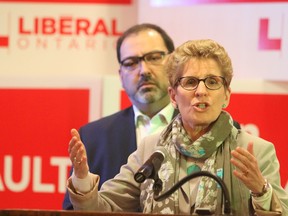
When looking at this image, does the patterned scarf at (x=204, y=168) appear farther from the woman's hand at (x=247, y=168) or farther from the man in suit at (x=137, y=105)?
the man in suit at (x=137, y=105)

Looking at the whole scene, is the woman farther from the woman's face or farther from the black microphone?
the black microphone

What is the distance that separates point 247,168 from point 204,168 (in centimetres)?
28

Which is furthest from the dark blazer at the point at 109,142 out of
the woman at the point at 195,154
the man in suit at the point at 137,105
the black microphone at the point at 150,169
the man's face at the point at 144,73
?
the black microphone at the point at 150,169

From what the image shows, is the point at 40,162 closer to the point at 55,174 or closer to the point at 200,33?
the point at 55,174

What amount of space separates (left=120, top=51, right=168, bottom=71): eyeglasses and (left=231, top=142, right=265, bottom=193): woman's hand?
5.03 feet

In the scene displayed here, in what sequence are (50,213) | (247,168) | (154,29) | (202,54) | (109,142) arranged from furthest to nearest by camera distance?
(154,29)
(109,142)
(202,54)
(247,168)
(50,213)

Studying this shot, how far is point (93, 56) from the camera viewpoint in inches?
165

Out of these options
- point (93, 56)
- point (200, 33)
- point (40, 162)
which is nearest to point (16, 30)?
point (93, 56)

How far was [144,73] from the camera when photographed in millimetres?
3543

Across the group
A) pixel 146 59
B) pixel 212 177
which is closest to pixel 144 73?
pixel 146 59

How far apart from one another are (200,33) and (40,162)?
120 cm

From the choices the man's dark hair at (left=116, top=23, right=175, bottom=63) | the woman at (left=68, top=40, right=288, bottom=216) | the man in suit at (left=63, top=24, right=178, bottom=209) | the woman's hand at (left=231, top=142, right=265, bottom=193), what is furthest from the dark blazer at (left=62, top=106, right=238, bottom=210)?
the woman's hand at (left=231, top=142, right=265, bottom=193)

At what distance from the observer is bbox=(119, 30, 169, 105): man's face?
11.6 feet

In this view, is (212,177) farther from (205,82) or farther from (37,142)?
(37,142)
